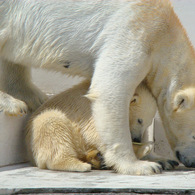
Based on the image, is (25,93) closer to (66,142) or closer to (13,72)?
(13,72)

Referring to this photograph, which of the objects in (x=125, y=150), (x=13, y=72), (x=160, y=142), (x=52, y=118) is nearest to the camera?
(x=125, y=150)

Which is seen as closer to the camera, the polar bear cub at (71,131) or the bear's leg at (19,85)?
the polar bear cub at (71,131)

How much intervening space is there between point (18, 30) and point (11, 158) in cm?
105

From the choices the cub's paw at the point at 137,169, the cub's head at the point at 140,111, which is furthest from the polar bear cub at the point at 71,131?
the cub's paw at the point at 137,169

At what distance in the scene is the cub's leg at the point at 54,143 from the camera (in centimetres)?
327

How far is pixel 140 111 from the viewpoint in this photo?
3.54 m

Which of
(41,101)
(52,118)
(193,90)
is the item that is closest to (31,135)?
(52,118)

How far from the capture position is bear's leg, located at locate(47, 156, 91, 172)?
322cm

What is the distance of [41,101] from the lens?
4066 mm

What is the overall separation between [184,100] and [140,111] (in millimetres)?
358

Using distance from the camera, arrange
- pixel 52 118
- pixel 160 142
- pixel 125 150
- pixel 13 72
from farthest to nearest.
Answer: pixel 160 142 → pixel 13 72 → pixel 52 118 → pixel 125 150

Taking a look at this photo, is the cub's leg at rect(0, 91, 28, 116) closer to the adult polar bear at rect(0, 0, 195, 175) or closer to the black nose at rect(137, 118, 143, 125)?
the adult polar bear at rect(0, 0, 195, 175)

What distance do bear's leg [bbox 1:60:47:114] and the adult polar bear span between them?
0.29m

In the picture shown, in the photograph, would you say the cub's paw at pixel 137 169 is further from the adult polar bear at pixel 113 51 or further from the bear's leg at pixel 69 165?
the bear's leg at pixel 69 165
